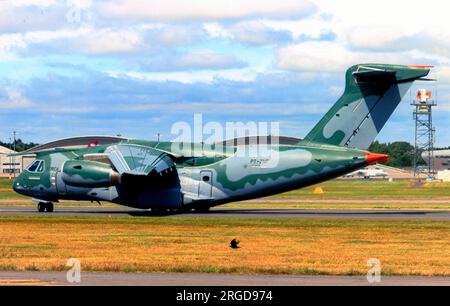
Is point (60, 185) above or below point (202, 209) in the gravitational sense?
above

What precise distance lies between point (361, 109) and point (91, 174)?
604 inches

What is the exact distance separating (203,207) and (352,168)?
10007 mm

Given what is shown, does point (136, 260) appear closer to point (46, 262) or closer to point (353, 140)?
point (46, 262)

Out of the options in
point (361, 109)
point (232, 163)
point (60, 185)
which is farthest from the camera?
point (60, 185)

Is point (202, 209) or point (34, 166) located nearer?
point (202, 209)

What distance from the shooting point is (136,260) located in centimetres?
2728

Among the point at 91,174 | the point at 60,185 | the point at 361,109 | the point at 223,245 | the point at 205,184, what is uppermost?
the point at 361,109

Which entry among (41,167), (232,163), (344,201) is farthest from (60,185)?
(344,201)

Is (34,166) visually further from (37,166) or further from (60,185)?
(60,185)

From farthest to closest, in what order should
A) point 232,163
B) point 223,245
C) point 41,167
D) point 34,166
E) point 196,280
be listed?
point 34,166 → point 41,167 → point 232,163 → point 223,245 → point 196,280

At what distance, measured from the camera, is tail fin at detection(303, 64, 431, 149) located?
48562 millimetres

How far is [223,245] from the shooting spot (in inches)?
1280

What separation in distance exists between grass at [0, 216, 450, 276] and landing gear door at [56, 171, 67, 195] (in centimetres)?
504

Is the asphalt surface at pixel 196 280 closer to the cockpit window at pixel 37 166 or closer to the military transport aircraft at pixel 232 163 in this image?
the military transport aircraft at pixel 232 163
